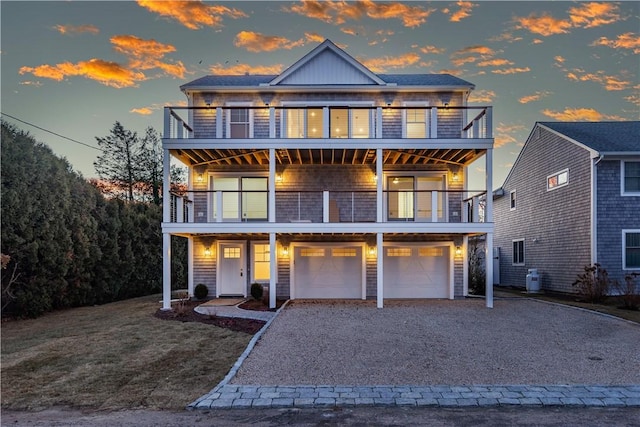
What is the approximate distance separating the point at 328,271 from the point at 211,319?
5.77 m

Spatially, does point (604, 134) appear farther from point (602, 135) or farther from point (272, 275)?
point (272, 275)

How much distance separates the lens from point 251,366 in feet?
27.2

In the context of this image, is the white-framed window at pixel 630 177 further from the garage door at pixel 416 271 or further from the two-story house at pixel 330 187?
the garage door at pixel 416 271

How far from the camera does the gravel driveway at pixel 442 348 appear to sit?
7703mm

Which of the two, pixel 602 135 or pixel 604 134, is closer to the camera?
pixel 602 135

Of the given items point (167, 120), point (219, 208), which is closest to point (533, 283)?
point (219, 208)

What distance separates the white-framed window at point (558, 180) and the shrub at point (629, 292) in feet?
15.3

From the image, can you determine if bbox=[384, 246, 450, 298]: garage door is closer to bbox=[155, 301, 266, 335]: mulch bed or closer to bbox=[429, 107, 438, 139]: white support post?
bbox=[429, 107, 438, 139]: white support post

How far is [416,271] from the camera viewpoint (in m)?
17.9

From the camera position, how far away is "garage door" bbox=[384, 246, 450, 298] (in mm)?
17797

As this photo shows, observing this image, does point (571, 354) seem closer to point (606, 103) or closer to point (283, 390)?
point (283, 390)

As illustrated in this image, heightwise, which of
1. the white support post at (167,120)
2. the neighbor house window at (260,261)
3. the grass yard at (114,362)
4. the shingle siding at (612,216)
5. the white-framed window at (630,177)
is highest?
the white support post at (167,120)

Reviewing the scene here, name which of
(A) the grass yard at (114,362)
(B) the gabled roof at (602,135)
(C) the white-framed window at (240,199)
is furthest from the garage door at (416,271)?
(A) the grass yard at (114,362)

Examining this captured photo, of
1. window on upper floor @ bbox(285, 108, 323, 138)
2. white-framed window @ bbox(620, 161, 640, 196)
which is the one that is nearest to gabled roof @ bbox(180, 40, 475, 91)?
window on upper floor @ bbox(285, 108, 323, 138)
